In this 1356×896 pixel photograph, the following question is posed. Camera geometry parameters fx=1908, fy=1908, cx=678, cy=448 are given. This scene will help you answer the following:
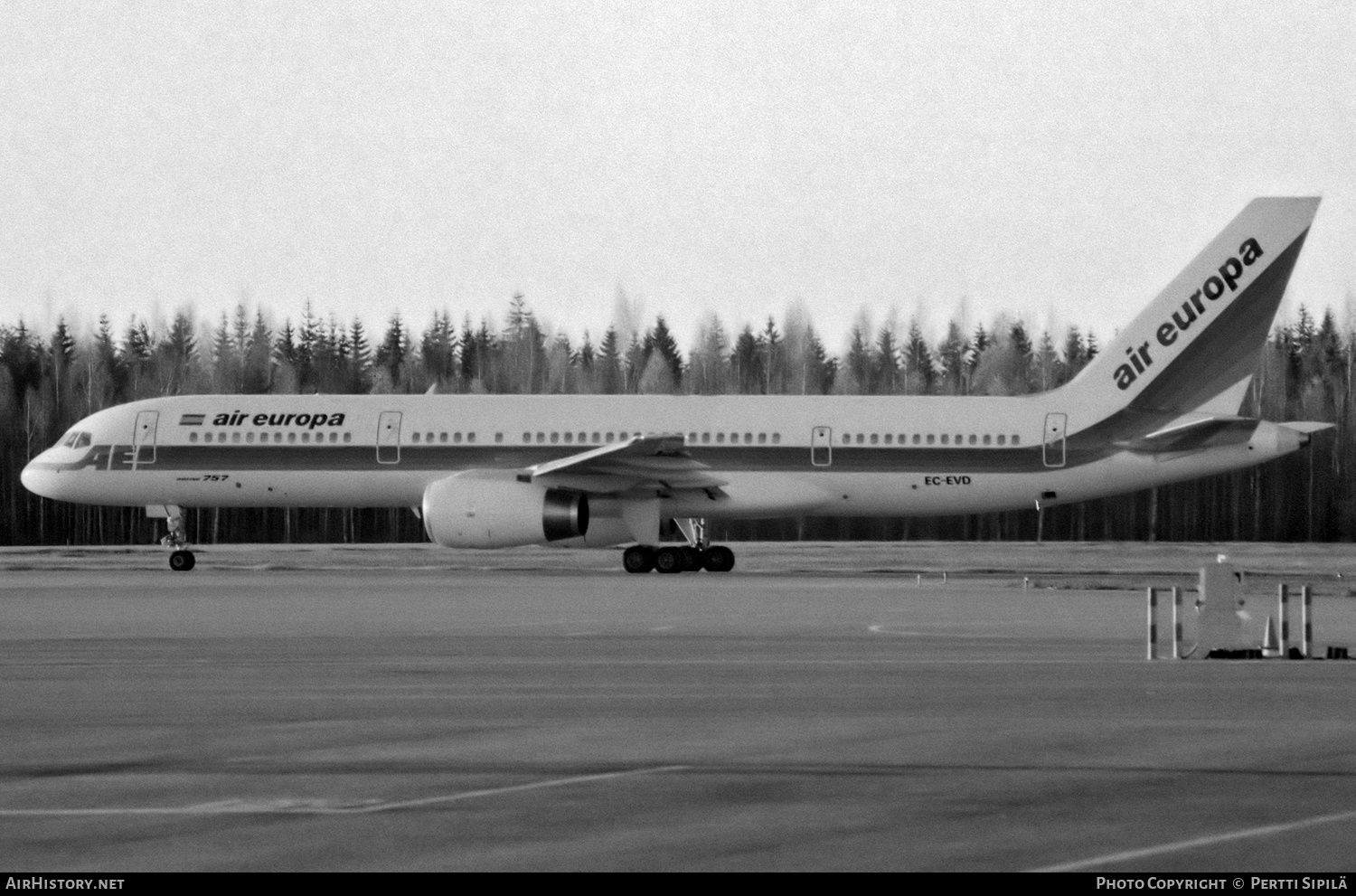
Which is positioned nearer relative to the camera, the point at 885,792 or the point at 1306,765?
the point at 885,792

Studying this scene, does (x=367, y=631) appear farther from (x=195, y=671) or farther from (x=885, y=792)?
(x=885, y=792)

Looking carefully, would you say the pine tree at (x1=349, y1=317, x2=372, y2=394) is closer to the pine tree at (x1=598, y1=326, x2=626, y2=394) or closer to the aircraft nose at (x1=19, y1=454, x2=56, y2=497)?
the pine tree at (x1=598, y1=326, x2=626, y2=394)

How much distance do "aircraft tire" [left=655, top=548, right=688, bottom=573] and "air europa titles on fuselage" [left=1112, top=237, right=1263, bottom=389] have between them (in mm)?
9346

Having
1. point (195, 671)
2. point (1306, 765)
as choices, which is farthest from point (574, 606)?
point (1306, 765)

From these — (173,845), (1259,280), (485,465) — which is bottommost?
(173,845)

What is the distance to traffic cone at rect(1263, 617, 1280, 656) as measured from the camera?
64.8 feet

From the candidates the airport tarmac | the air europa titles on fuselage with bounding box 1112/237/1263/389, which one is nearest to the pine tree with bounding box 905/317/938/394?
the air europa titles on fuselage with bounding box 1112/237/1263/389

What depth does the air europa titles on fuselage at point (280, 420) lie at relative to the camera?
1566 inches

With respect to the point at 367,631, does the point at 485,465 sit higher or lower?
higher

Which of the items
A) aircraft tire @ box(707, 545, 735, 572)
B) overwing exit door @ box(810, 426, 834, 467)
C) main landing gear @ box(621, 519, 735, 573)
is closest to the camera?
overwing exit door @ box(810, 426, 834, 467)

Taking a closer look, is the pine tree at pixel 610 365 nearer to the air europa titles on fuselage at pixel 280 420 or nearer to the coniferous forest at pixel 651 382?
the coniferous forest at pixel 651 382

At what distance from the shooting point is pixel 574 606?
27281mm

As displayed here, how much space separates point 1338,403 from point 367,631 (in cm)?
7736

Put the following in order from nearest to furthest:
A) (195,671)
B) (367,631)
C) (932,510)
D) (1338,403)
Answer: (195,671) → (367,631) → (932,510) → (1338,403)
